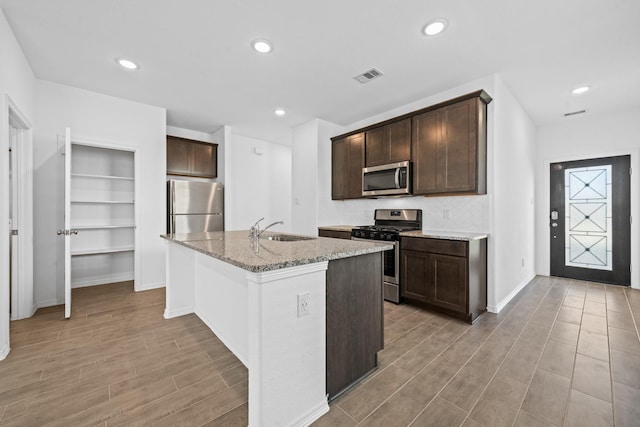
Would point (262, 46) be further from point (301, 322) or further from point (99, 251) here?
point (99, 251)

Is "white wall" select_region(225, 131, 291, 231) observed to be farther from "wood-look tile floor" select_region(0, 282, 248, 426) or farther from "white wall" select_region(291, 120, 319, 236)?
"wood-look tile floor" select_region(0, 282, 248, 426)

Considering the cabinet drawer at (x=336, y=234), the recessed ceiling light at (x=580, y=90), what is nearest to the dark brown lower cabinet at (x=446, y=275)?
the cabinet drawer at (x=336, y=234)

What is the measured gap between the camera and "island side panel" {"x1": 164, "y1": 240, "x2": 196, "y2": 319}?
9.45ft

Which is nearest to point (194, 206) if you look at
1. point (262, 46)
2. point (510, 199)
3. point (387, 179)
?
point (262, 46)

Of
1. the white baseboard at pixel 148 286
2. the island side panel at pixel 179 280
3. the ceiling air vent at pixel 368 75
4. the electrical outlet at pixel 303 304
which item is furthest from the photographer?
the white baseboard at pixel 148 286

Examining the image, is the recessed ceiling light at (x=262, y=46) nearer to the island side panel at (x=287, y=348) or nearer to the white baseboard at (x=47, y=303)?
the island side panel at (x=287, y=348)

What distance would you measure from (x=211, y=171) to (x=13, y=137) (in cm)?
264

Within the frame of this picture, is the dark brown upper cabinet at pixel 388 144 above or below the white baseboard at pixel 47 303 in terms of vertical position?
above

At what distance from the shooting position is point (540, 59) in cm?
276

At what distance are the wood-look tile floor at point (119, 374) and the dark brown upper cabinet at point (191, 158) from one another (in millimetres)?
2726

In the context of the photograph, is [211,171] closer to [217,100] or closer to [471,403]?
[217,100]

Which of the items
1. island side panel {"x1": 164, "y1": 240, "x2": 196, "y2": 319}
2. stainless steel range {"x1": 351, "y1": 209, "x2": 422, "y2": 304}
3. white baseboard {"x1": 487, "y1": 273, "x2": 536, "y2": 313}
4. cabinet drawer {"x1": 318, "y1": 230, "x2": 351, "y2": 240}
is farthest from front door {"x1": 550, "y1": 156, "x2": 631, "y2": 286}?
island side panel {"x1": 164, "y1": 240, "x2": 196, "y2": 319}

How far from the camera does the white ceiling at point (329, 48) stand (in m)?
2.10

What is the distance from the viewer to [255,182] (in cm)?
600
